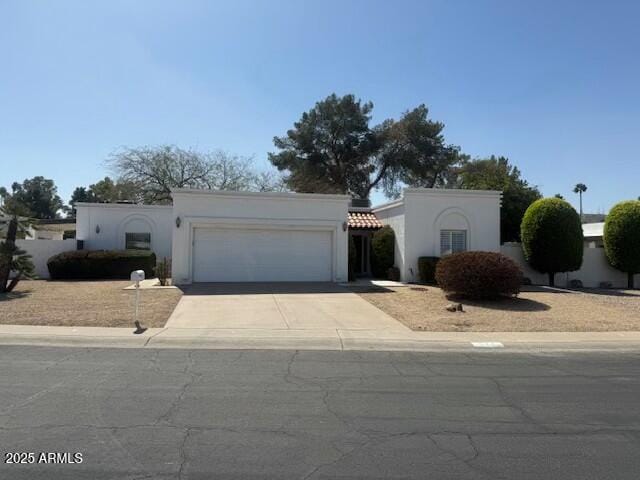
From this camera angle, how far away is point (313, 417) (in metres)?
6.11

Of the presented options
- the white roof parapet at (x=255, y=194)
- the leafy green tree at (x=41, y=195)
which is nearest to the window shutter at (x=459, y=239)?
the white roof parapet at (x=255, y=194)

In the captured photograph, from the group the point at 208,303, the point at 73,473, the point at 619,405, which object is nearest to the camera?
the point at 73,473

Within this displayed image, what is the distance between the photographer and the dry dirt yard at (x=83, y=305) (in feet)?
42.3

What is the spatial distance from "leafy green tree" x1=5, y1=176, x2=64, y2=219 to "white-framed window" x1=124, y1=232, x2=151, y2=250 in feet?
214

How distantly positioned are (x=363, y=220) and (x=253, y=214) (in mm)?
6787

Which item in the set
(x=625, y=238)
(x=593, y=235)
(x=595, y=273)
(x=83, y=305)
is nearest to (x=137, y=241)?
(x=83, y=305)

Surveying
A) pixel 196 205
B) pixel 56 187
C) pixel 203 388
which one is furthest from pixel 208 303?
pixel 56 187

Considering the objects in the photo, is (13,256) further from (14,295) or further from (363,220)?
(363,220)

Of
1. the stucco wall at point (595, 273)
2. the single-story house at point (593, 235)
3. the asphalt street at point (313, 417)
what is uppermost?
the single-story house at point (593, 235)

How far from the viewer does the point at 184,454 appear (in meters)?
4.86

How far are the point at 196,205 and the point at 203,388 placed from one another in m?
15.0

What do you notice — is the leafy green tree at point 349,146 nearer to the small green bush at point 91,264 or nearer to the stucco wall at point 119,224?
the stucco wall at point 119,224

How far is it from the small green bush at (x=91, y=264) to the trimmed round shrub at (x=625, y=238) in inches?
815

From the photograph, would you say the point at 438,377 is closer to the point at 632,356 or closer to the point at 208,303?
the point at 632,356
